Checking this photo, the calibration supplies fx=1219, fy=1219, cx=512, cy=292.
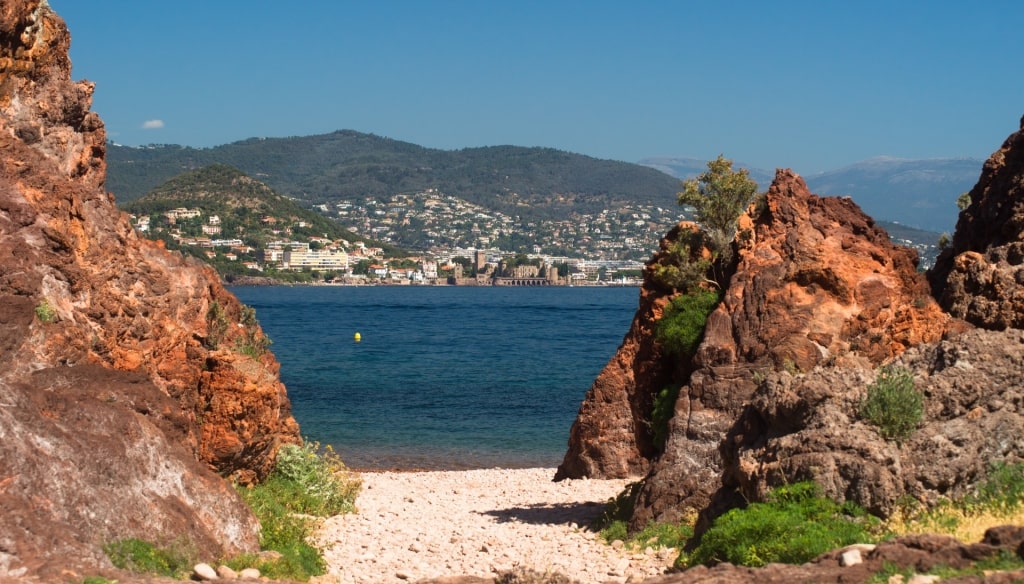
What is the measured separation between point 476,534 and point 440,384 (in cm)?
3182

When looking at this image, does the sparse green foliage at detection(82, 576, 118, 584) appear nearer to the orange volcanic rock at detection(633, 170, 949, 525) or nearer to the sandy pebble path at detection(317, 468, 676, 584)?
the sandy pebble path at detection(317, 468, 676, 584)

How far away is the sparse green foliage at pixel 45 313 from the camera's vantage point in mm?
12430

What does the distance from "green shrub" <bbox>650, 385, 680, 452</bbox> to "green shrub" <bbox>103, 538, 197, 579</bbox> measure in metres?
7.68

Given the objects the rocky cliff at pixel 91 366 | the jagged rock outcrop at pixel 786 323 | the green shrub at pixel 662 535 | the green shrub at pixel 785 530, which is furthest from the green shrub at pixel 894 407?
the rocky cliff at pixel 91 366

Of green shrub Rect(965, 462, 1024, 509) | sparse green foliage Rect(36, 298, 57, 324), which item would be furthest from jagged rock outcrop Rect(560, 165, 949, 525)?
sparse green foliage Rect(36, 298, 57, 324)

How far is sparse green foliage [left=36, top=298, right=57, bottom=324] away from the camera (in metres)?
12.4

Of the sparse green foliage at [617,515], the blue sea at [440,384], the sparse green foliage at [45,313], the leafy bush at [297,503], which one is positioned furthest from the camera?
the blue sea at [440,384]

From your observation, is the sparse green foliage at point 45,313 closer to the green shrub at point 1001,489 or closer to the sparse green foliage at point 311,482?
the sparse green foliage at point 311,482

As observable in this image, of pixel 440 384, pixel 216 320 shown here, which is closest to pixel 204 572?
pixel 216 320

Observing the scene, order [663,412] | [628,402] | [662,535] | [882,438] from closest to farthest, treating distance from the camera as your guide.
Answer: [882,438] < [662,535] < [663,412] < [628,402]

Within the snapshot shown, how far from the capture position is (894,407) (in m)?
11.7

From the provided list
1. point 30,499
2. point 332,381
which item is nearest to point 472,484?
point 30,499

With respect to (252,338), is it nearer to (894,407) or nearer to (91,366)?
(91,366)

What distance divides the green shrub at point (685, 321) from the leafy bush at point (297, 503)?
545 centimetres
